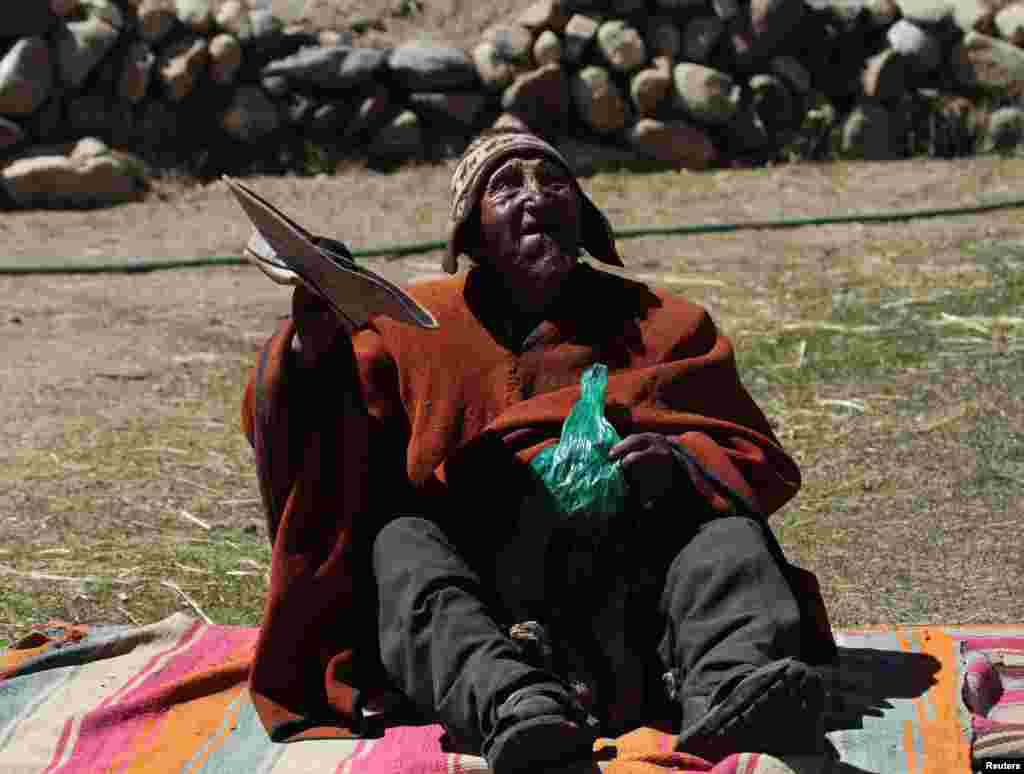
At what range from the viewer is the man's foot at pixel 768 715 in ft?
11.2

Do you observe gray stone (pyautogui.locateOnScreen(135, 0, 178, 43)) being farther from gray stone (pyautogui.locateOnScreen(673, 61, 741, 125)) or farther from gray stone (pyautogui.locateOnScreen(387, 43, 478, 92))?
gray stone (pyautogui.locateOnScreen(673, 61, 741, 125))

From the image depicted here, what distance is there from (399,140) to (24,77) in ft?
7.38

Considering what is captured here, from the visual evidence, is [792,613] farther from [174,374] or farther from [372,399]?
[174,374]

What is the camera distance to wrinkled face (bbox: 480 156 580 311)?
162 inches

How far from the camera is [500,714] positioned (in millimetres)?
3406

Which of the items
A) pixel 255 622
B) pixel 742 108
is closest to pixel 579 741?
pixel 255 622

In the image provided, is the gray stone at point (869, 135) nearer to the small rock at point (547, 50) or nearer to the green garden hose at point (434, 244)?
the green garden hose at point (434, 244)

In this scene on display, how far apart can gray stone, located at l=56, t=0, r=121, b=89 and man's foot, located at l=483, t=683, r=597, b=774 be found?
847cm

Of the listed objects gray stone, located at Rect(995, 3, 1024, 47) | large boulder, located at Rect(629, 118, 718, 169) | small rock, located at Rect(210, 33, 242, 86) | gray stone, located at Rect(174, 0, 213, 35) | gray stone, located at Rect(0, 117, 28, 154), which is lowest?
large boulder, located at Rect(629, 118, 718, 169)

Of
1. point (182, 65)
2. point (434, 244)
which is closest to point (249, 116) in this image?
point (182, 65)

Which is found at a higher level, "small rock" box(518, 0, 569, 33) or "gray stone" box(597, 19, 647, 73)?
"small rock" box(518, 0, 569, 33)

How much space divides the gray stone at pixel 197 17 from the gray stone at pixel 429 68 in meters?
1.12

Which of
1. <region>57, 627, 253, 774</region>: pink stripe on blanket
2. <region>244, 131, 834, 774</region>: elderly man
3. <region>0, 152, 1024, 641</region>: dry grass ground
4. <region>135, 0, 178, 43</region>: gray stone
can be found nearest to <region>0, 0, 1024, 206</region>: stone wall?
<region>135, 0, 178, 43</region>: gray stone

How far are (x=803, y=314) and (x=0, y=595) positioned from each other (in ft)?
14.2
